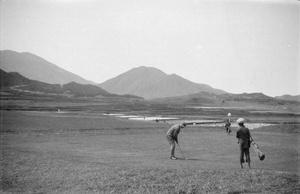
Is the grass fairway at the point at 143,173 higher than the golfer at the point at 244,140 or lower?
lower

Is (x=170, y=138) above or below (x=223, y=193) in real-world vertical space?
above

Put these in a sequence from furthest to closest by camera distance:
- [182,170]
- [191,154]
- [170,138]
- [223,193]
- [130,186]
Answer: [191,154] → [170,138] → [182,170] → [130,186] → [223,193]

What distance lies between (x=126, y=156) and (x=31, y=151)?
7370mm

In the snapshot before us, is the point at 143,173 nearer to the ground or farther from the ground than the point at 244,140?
nearer to the ground

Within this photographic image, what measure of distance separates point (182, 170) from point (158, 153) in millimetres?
5895

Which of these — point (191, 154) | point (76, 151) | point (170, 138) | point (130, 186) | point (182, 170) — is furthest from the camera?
point (76, 151)

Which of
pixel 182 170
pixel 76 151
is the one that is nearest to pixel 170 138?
pixel 182 170

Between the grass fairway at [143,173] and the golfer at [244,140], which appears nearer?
the grass fairway at [143,173]

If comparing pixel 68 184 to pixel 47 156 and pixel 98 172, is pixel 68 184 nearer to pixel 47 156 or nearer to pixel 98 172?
pixel 98 172

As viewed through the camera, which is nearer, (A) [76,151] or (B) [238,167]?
(B) [238,167]

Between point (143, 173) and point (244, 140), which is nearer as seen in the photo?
point (143, 173)

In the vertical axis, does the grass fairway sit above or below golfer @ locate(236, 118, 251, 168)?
below

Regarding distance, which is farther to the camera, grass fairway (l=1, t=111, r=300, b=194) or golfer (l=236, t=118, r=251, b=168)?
golfer (l=236, t=118, r=251, b=168)

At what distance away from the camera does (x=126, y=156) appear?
2009cm
